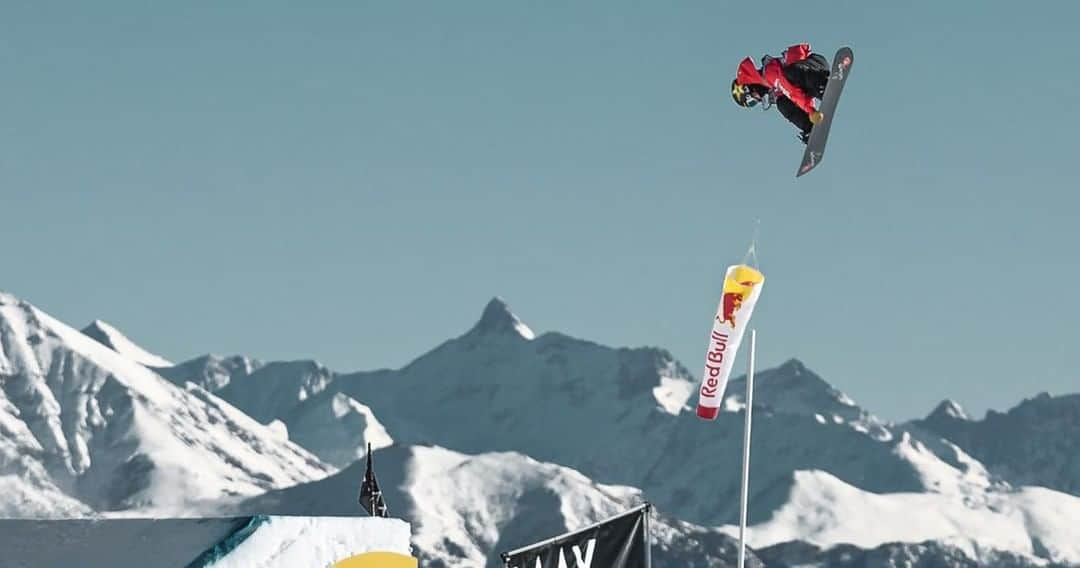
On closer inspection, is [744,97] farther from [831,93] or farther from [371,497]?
[371,497]

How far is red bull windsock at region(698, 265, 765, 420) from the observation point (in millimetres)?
23750

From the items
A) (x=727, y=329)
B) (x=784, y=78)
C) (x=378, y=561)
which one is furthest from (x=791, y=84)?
(x=378, y=561)

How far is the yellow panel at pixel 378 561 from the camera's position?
50.8ft

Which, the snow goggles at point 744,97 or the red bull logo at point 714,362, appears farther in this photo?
the snow goggles at point 744,97

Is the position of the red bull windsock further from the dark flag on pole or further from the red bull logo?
the dark flag on pole

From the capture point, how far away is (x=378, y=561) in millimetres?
15797

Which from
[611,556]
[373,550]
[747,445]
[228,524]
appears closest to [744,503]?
[747,445]

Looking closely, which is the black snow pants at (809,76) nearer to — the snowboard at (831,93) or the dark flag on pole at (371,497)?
the snowboard at (831,93)

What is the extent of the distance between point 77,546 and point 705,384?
11509mm

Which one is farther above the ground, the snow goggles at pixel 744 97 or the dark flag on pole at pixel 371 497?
the snow goggles at pixel 744 97

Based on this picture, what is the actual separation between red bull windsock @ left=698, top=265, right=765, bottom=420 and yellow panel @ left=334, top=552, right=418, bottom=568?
8206mm

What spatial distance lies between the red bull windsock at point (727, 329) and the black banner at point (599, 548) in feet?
16.9

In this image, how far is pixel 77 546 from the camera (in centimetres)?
1378

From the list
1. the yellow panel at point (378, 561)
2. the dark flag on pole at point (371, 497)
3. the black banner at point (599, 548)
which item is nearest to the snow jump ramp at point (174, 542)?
the yellow panel at point (378, 561)
